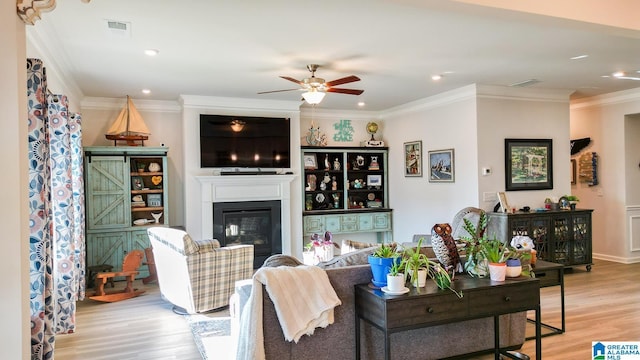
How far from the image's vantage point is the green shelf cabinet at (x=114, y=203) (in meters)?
6.14

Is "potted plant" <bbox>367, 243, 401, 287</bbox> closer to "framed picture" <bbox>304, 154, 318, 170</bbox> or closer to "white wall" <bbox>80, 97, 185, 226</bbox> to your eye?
"white wall" <bbox>80, 97, 185, 226</bbox>

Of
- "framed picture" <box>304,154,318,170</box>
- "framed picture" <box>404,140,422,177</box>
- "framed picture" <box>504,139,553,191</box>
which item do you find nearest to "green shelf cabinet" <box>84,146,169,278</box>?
"framed picture" <box>304,154,318,170</box>

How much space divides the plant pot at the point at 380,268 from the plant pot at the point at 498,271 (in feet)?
2.27

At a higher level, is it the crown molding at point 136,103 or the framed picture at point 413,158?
the crown molding at point 136,103

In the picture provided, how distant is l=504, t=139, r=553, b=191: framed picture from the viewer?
6.30m

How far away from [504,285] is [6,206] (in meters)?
2.80

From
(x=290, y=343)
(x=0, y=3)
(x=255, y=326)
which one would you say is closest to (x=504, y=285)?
(x=290, y=343)

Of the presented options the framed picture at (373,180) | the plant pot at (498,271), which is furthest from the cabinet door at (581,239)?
the plant pot at (498,271)

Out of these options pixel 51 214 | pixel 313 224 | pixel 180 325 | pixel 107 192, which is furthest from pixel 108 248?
pixel 51 214

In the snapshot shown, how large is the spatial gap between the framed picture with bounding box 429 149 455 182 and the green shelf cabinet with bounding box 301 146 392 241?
4.54 feet

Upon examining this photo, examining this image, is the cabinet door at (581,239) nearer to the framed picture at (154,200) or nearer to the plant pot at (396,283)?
the plant pot at (396,283)

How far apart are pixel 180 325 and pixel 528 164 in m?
5.16

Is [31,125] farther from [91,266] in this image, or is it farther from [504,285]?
[91,266]

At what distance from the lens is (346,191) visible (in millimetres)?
8062
